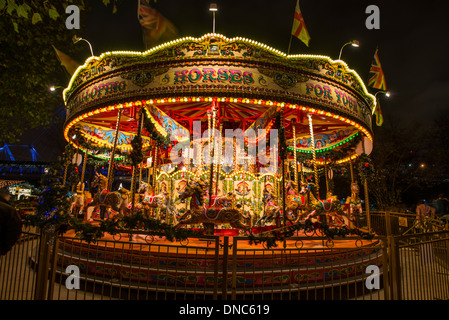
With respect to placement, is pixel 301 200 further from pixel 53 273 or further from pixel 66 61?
pixel 66 61

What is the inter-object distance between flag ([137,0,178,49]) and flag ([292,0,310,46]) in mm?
3384

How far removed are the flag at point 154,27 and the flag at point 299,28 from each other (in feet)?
11.1

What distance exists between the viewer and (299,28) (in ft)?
24.9

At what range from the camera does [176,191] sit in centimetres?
983

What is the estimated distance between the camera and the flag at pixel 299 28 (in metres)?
7.58

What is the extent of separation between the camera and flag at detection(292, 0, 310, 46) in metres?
7.58

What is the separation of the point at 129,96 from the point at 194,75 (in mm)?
1799

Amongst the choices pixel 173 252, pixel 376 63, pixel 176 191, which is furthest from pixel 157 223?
pixel 376 63

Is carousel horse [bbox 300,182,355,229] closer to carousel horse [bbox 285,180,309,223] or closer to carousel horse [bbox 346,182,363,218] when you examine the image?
carousel horse [bbox 285,180,309,223]

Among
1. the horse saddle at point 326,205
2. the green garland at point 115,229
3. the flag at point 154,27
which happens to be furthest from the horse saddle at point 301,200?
the flag at point 154,27

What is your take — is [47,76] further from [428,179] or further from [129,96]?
[428,179]

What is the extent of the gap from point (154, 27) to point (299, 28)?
4084 millimetres
